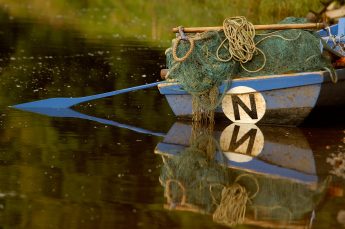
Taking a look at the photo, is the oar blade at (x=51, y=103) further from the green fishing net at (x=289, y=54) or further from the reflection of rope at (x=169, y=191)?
the reflection of rope at (x=169, y=191)

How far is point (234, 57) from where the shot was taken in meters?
11.8

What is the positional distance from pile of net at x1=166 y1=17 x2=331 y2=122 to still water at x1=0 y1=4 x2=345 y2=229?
57 cm

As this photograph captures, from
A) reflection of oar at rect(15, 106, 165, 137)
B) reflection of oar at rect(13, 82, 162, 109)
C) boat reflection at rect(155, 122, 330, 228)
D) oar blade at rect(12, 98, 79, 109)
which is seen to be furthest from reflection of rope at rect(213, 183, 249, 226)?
oar blade at rect(12, 98, 79, 109)

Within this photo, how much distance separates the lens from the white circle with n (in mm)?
11711

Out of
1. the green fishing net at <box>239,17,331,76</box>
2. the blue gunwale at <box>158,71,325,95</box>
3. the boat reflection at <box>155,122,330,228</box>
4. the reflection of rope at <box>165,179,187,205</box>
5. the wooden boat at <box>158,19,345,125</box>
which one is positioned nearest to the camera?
the boat reflection at <box>155,122,330,228</box>

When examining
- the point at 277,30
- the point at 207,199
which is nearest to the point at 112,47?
the point at 277,30

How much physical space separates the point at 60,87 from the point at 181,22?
10249 millimetres

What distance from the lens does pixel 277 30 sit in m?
12.0

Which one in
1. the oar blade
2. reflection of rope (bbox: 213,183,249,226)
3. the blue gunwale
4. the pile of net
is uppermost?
the pile of net

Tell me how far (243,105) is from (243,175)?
8.73 feet

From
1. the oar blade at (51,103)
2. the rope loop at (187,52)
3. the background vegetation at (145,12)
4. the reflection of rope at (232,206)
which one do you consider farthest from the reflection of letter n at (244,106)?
the background vegetation at (145,12)

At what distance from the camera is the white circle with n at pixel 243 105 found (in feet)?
38.4

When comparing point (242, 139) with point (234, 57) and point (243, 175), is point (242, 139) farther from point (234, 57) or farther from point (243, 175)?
point (243, 175)

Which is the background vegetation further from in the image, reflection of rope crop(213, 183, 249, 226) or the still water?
reflection of rope crop(213, 183, 249, 226)
